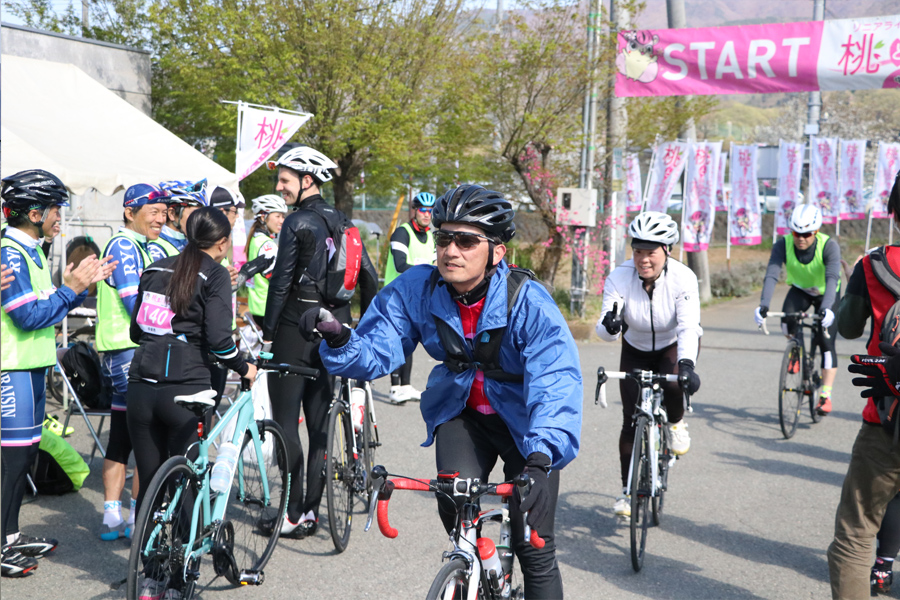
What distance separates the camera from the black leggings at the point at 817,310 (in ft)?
25.8

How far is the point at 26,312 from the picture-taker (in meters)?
4.08

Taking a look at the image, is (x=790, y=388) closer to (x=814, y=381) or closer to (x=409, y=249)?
Result: (x=814, y=381)

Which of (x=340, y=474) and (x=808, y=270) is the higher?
(x=808, y=270)

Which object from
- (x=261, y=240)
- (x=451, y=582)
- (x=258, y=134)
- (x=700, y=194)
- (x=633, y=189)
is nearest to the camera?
(x=451, y=582)

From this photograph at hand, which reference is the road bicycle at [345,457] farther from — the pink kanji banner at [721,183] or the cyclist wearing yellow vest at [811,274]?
the pink kanji banner at [721,183]

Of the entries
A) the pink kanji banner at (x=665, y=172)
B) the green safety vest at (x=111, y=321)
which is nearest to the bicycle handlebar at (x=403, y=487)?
the green safety vest at (x=111, y=321)

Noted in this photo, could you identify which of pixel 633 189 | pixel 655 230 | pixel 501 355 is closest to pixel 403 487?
pixel 501 355

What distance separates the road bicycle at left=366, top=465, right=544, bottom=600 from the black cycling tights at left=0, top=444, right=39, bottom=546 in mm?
2517

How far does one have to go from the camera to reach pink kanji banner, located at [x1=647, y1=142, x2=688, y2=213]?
1554cm

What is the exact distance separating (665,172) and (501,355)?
13652 mm

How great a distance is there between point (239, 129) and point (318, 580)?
23.9ft

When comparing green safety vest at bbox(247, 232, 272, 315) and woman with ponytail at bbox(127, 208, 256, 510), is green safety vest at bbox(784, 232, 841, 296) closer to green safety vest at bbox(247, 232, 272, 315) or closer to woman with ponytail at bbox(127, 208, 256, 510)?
green safety vest at bbox(247, 232, 272, 315)

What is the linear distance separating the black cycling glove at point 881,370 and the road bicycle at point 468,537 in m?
1.48

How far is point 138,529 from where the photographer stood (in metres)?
3.33
